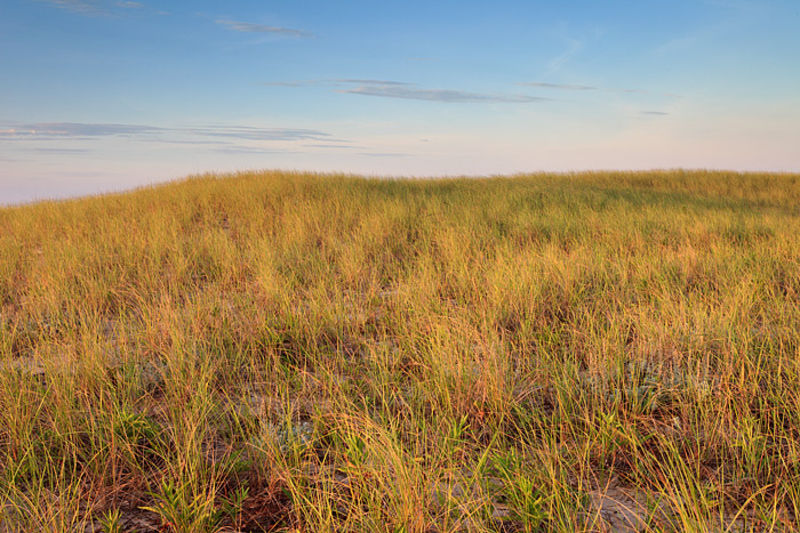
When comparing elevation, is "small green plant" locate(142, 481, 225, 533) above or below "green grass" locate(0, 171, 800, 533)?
below

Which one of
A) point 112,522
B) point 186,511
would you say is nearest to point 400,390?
point 186,511

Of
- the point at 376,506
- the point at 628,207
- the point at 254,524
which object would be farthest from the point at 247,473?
the point at 628,207

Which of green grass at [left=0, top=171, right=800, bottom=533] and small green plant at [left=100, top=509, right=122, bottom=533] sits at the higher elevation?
green grass at [left=0, top=171, right=800, bottom=533]

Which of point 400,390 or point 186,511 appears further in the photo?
point 400,390

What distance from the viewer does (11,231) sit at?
8.16m

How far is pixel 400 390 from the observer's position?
2.66 m

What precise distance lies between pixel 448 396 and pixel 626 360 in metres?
1.33

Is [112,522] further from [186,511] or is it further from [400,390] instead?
[400,390]

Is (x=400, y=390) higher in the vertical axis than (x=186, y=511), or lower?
higher

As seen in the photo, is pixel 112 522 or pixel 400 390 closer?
pixel 112 522

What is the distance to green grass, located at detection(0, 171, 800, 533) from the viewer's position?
6.18 feet

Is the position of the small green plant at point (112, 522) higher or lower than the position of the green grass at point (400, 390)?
lower

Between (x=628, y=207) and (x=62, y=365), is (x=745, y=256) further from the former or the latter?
(x=62, y=365)

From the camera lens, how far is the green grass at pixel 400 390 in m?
1.88
